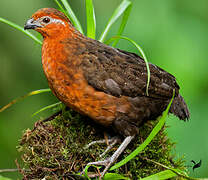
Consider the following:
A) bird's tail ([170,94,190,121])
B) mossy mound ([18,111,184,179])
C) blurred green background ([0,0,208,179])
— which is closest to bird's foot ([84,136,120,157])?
mossy mound ([18,111,184,179])

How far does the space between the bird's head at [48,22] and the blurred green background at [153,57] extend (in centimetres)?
133

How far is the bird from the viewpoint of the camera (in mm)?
2770

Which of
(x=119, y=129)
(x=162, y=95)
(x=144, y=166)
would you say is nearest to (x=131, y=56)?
(x=162, y=95)

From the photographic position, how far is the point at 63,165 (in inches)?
103

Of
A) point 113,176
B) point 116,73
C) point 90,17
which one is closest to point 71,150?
point 113,176

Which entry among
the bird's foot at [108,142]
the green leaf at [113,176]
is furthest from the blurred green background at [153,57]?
the green leaf at [113,176]

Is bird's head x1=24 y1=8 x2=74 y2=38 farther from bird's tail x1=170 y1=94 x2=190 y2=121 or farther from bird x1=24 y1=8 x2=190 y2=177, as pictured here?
bird's tail x1=170 y1=94 x2=190 y2=121

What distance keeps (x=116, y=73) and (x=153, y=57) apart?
4.48 ft

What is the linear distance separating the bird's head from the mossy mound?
74 cm

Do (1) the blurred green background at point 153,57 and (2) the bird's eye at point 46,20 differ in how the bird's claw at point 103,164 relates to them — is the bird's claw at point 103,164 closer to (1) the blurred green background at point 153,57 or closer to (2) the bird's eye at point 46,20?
(2) the bird's eye at point 46,20

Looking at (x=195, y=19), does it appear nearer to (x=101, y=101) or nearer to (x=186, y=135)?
(x=186, y=135)

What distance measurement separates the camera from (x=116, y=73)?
2844 mm

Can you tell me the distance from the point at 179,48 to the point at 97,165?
6.85 feet

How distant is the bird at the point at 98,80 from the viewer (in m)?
2.77
